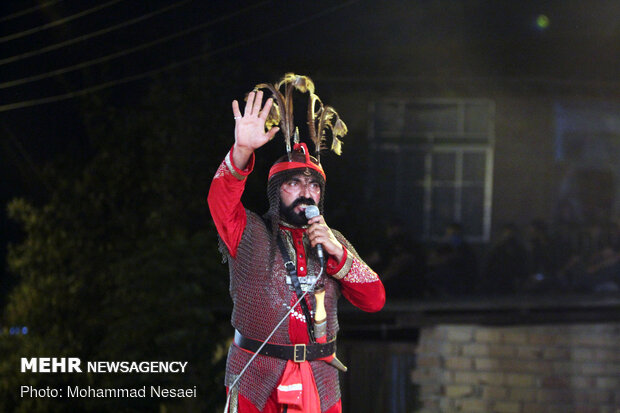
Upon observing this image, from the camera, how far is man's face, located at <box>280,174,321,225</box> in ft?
9.89

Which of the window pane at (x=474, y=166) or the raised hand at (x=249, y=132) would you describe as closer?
the raised hand at (x=249, y=132)

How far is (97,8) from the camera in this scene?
256 inches

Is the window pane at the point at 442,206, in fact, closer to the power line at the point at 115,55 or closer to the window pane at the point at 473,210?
the window pane at the point at 473,210

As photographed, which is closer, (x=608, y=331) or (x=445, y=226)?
(x=608, y=331)

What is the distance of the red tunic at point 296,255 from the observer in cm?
286

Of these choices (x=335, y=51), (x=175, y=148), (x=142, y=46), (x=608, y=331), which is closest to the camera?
(x=608, y=331)

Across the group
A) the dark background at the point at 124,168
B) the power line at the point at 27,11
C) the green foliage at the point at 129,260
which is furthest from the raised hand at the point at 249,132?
the power line at the point at 27,11

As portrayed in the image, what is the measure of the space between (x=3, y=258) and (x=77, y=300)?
1079 mm

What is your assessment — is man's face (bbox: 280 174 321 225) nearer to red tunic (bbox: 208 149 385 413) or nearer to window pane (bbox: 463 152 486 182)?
red tunic (bbox: 208 149 385 413)

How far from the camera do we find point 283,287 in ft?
9.78

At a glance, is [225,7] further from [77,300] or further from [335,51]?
[77,300]

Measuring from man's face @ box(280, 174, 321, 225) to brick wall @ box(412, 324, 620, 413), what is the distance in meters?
1.92

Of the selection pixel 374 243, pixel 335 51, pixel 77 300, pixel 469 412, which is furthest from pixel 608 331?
pixel 335 51

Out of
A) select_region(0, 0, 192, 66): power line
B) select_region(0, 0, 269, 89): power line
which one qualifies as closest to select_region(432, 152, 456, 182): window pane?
select_region(0, 0, 269, 89): power line
